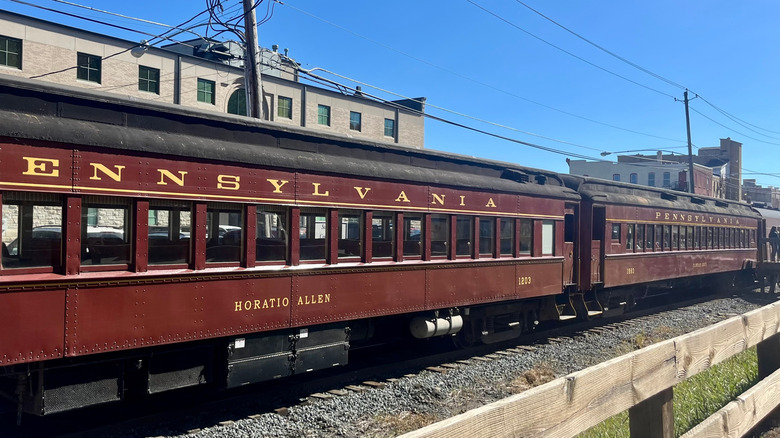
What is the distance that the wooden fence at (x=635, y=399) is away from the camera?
254cm

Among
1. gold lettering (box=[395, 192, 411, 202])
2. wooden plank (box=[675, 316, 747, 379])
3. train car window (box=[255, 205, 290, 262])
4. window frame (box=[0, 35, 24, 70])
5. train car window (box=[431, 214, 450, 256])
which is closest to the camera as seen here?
wooden plank (box=[675, 316, 747, 379])

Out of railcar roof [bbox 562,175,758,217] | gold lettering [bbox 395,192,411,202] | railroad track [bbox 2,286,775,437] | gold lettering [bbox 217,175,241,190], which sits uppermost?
railcar roof [bbox 562,175,758,217]

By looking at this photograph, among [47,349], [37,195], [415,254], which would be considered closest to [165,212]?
[37,195]

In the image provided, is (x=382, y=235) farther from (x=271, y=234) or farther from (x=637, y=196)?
(x=637, y=196)

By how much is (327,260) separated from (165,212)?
2470mm

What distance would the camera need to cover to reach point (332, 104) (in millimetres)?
38625

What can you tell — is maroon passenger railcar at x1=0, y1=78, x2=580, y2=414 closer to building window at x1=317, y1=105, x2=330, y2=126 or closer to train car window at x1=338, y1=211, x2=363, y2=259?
train car window at x1=338, y1=211, x2=363, y2=259

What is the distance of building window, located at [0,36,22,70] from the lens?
24688 millimetres

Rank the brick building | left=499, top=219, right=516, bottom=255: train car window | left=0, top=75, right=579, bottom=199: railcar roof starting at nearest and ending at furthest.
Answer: left=0, top=75, right=579, bottom=199: railcar roof, left=499, top=219, right=516, bottom=255: train car window, the brick building

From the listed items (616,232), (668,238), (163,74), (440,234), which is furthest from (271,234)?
(163,74)

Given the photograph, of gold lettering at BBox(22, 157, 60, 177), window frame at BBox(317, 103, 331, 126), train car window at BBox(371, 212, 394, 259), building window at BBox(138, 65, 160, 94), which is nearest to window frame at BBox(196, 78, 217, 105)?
building window at BBox(138, 65, 160, 94)

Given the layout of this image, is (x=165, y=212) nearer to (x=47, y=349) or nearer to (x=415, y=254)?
(x=47, y=349)

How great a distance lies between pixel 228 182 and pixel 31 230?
2206 mm

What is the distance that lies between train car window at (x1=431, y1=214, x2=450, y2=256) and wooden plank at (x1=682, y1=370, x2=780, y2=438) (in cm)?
582
